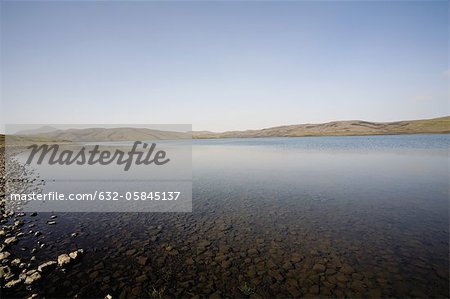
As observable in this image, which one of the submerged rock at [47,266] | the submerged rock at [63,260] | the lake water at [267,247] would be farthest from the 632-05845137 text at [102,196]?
the submerged rock at [47,266]

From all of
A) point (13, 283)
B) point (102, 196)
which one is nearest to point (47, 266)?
point (13, 283)

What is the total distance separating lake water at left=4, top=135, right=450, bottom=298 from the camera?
9055 millimetres

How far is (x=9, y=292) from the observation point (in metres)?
8.45

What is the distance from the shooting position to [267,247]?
1220 cm

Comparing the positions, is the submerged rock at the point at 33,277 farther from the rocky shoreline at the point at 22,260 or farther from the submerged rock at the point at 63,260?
the submerged rock at the point at 63,260

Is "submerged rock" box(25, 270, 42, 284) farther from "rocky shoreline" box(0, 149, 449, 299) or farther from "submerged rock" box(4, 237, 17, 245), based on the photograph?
"submerged rock" box(4, 237, 17, 245)

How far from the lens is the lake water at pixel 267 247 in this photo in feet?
29.7

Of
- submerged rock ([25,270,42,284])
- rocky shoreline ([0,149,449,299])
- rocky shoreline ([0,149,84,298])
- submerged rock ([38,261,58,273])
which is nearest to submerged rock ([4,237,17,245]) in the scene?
rocky shoreline ([0,149,84,298])

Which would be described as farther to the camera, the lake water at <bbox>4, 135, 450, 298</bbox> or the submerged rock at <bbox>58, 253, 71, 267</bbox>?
the submerged rock at <bbox>58, 253, 71, 267</bbox>

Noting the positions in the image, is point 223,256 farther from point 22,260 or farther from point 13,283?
point 22,260

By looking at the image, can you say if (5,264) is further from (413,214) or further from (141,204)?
(413,214)

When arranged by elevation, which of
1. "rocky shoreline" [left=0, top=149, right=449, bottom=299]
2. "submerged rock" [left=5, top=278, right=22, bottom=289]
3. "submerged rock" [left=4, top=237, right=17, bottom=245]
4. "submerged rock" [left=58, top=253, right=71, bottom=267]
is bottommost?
"rocky shoreline" [left=0, top=149, right=449, bottom=299]

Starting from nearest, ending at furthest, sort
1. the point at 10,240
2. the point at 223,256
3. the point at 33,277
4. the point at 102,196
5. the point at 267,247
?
the point at 33,277 < the point at 223,256 < the point at 267,247 < the point at 10,240 < the point at 102,196

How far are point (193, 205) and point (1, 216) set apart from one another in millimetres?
13702
